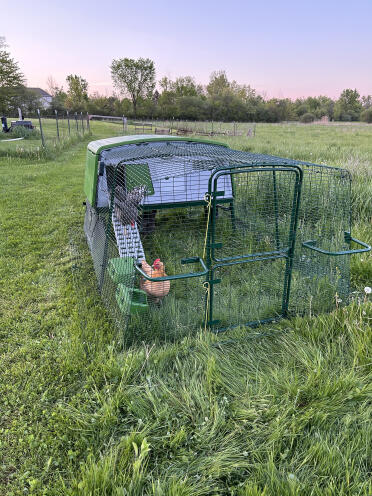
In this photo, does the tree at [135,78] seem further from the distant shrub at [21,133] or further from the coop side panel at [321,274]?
the coop side panel at [321,274]

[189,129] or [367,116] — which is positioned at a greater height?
[367,116]

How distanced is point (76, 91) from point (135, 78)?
48.1 ft

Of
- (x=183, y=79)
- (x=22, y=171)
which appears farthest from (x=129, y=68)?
(x=22, y=171)

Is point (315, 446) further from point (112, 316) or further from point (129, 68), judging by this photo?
point (129, 68)

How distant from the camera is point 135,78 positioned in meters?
69.7

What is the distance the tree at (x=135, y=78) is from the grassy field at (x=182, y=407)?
73.7m

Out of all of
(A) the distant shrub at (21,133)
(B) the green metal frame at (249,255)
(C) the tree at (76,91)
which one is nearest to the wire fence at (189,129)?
(A) the distant shrub at (21,133)

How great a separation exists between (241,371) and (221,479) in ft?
2.50

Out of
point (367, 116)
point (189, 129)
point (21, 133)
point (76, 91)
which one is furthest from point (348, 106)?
point (21, 133)

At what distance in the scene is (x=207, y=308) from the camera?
276 cm

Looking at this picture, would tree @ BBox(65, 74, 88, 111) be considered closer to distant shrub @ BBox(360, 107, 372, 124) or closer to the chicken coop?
distant shrub @ BBox(360, 107, 372, 124)

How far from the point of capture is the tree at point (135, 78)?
68.9 meters

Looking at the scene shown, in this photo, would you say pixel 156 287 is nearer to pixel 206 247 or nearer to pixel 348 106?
pixel 206 247

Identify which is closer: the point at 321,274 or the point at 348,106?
the point at 321,274
